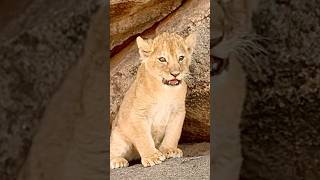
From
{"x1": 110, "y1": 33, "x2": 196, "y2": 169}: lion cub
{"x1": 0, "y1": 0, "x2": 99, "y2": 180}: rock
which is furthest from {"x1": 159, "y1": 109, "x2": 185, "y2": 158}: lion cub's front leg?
{"x1": 0, "y1": 0, "x2": 99, "y2": 180}: rock

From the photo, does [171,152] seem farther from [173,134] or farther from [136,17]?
[136,17]

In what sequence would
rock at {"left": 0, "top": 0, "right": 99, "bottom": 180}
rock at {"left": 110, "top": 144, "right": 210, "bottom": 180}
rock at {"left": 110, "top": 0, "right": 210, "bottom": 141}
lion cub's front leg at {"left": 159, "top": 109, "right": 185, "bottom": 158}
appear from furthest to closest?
1. rock at {"left": 110, "top": 0, "right": 210, "bottom": 141}
2. lion cub's front leg at {"left": 159, "top": 109, "right": 185, "bottom": 158}
3. rock at {"left": 110, "top": 144, "right": 210, "bottom": 180}
4. rock at {"left": 0, "top": 0, "right": 99, "bottom": 180}

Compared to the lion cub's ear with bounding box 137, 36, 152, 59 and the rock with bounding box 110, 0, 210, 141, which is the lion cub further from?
the rock with bounding box 110, 0, 210, 141

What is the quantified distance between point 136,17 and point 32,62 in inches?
21.0

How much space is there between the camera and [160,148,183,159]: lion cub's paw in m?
1.80

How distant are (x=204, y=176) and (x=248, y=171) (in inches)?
5.4

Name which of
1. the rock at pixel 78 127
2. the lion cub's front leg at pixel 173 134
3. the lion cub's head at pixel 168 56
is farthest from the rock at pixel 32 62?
the lion cub's front leg at pixel 173 134

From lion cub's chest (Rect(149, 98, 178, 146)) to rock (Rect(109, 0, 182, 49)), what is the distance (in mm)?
292

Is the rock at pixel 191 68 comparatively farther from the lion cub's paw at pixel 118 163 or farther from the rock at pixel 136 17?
the lion cub's paw at pixel 118 163

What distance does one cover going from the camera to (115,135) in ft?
6.08

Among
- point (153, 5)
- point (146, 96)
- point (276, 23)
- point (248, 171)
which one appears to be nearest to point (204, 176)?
point (248, 171)

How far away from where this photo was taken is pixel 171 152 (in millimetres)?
1810

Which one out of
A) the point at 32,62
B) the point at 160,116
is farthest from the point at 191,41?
the point at 32,62

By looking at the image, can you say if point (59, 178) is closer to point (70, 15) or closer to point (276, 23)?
point (70, 15)
